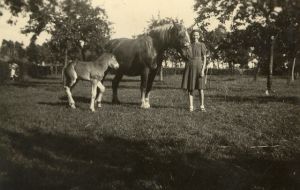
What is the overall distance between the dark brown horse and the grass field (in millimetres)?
1897

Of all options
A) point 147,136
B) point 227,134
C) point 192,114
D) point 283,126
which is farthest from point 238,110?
point 147,136

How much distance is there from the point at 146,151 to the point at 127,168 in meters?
0.88

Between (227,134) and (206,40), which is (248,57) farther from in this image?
(227,134)

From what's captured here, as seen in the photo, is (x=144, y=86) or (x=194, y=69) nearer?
(x=194, y=69)

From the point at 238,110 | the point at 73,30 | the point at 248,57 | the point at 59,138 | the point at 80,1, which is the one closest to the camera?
the point at 59,138

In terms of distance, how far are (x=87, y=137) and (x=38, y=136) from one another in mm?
901

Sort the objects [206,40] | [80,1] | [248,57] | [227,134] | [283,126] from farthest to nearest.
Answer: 1. [248,57]
2. [206,40]
3. [80,1]
4. [283,126]
5. [227,134]

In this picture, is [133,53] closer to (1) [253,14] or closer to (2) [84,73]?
(2) [84,73]

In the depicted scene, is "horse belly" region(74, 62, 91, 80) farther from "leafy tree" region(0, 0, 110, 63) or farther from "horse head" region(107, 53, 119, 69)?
"leafy tree" region(0, 0, 110, 63)

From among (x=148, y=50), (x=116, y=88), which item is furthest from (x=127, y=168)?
(x=116, y=88)

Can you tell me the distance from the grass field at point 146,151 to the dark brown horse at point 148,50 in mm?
1897

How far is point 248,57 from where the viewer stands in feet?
285

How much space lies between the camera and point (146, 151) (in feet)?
22.4

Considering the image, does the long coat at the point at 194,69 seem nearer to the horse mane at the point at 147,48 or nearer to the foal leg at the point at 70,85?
the horse mane at the point at 147,48
